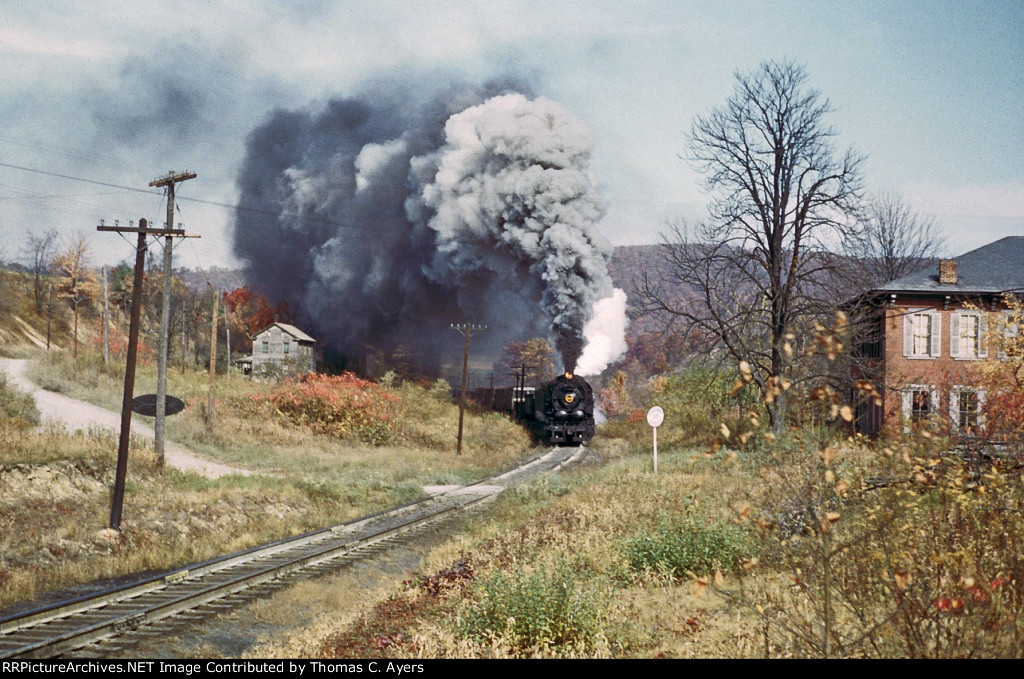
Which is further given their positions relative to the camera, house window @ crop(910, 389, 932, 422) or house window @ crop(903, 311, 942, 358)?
house window @ crop(903, 311, 942, 358)

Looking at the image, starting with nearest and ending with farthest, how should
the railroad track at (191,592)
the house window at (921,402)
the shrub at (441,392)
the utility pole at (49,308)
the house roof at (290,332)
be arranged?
the railroad track at (191,592)
the house window at (921,402)
the shrub at (441,392)
the utility pole at (49,308)
the house roof at (290,332)

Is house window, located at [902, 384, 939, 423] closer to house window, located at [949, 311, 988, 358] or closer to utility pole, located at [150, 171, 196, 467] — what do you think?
house window, located at [949, 311, 988, 358]

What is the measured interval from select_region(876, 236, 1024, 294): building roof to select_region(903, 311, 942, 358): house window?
0.97m

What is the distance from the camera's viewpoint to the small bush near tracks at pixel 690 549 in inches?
394

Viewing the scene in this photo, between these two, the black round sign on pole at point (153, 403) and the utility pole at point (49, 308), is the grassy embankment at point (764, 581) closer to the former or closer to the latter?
the black round sign on pole at point (153, 403)

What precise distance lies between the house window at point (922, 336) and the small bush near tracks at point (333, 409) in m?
19.8

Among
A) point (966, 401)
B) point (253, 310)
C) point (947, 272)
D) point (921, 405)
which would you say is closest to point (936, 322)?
point (947, 272)

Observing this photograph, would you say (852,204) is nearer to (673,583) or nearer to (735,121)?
(735,121)

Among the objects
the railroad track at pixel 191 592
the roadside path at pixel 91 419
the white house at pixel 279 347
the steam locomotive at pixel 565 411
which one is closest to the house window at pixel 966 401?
the railroad track at pixel 191 592

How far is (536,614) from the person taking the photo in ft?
25.4

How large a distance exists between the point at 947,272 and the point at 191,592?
949 inches

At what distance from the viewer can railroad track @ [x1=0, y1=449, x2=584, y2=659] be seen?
891 centimetres

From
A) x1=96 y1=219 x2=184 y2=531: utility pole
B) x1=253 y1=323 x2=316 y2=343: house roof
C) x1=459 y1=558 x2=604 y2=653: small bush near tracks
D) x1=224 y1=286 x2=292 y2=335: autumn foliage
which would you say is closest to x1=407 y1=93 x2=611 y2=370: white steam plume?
x1=253 y1=323 x2=316 y2=343: house roof

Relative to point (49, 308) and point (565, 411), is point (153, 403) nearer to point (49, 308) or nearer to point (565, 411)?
point (565, 411)
